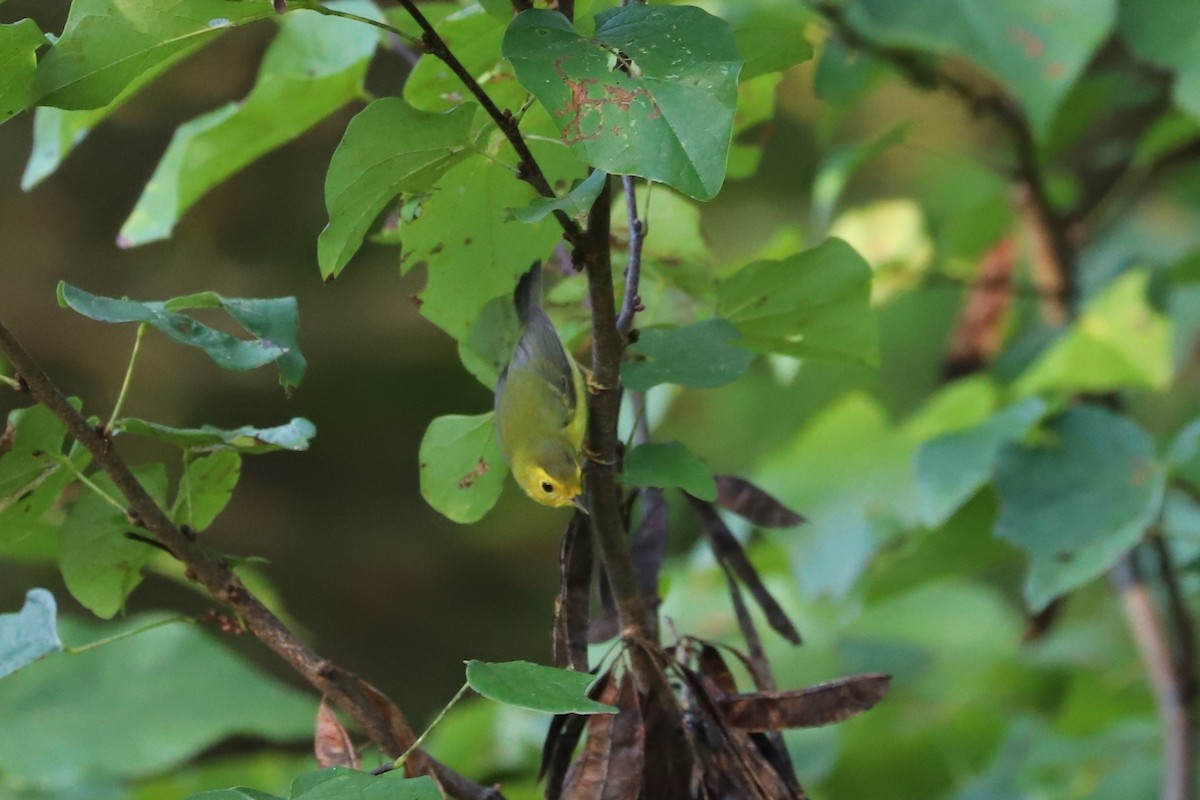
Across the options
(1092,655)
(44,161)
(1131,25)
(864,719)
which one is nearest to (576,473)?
(44,161)

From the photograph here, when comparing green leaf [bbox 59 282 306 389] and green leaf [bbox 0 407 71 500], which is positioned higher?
green leaf [bbox 59 282 306 389]

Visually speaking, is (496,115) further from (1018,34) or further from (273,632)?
(1018,34)

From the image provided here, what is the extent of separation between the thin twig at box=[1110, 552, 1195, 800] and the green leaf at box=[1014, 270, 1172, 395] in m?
0.16

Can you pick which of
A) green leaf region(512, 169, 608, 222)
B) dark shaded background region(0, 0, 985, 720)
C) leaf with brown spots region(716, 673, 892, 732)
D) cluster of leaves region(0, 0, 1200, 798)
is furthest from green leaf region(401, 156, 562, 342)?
dark shaded background region(0, 0, 985, 720)

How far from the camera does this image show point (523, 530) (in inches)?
134

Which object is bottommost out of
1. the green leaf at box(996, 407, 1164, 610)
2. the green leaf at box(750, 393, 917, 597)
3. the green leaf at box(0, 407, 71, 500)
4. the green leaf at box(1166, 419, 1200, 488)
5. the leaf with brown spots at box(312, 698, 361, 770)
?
the green leaf at box(750, 393, 917, 597)

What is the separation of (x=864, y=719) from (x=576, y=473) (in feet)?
2.40

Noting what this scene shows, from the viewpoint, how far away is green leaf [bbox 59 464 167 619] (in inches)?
20.3

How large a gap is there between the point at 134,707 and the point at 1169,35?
1.07m

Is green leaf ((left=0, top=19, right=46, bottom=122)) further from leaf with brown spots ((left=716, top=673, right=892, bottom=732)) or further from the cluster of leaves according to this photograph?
leaf with brown spots ((left=716, top=673, right=892, bottom=732))

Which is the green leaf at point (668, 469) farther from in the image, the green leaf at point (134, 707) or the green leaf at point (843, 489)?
the green leaf at point (134, 707)

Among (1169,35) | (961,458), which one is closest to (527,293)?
(961,458)

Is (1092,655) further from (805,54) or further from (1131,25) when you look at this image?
(805,54)

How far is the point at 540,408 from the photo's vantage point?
69 centimetres
